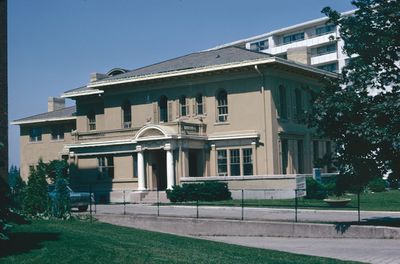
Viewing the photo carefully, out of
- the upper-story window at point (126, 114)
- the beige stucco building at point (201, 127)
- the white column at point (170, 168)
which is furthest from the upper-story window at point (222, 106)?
the upper-story window at point (126, 114)

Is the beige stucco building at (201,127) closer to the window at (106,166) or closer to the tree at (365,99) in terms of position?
the window at (106,166)

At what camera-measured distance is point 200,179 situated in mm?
38312

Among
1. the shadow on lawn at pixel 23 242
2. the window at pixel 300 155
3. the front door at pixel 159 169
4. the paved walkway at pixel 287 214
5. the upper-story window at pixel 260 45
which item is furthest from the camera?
the upper-story window at pixel 260 45

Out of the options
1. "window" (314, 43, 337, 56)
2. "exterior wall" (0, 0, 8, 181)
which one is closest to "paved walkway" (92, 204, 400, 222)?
"exterior wall" (0, 0, 8, 181)

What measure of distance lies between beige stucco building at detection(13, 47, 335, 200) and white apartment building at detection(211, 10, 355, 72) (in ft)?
144

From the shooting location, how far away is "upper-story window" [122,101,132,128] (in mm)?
45281

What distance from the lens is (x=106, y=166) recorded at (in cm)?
4456

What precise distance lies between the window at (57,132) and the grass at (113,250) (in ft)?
119

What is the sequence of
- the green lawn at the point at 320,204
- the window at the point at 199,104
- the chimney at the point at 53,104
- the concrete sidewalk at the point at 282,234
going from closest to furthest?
the concrete sidewalk at the point at 282,234 < the green lawn at the point at 320,204 < the window at the point at 199,104 < the chimney at the point at 53,104

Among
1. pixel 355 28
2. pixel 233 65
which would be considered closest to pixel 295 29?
pixel 233 65

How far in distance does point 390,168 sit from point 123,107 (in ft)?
96.0

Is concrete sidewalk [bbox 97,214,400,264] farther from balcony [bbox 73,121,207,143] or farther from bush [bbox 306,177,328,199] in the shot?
balcony [bbox 73,121,207,143]

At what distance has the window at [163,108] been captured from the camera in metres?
43.5

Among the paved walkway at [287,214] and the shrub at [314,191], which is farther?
the shrub at [314,191]
